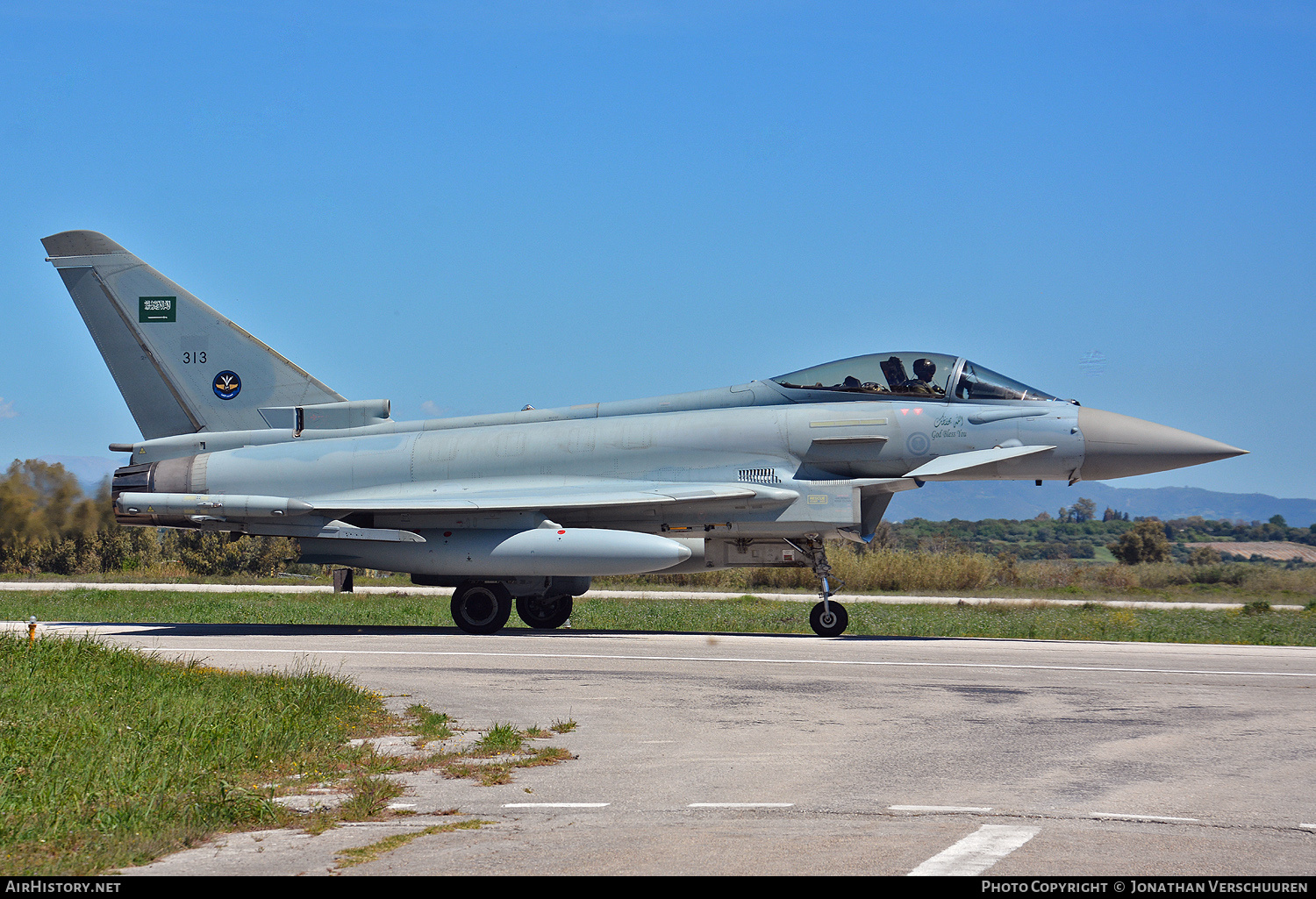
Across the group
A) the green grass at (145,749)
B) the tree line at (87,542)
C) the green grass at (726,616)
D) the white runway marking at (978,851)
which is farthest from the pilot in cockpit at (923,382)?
the tree line at (87,542)

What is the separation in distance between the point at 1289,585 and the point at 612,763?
44.6 metres

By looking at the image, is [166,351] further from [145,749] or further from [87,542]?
[87,542]

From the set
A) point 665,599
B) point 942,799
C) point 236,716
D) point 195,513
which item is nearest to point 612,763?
point 942,799

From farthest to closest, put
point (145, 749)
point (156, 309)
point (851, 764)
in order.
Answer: point (156, 309), point (851, 764), point (145, 749)

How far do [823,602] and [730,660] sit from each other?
4377 millimetres

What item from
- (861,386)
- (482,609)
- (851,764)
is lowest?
(851,764)

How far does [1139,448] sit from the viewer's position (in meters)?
16.6

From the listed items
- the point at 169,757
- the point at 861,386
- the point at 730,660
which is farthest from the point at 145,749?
the point at 861,386

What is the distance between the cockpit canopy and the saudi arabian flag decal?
11.5 meters

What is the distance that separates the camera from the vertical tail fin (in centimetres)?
1975

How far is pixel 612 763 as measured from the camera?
25.3 ft

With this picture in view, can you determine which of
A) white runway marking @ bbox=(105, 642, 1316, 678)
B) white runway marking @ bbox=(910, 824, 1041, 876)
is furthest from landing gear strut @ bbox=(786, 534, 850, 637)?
white runway marking @ bbox=(910, 824, 1041, 876)

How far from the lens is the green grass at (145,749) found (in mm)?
5590

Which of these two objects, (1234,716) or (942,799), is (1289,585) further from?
(942,799)
